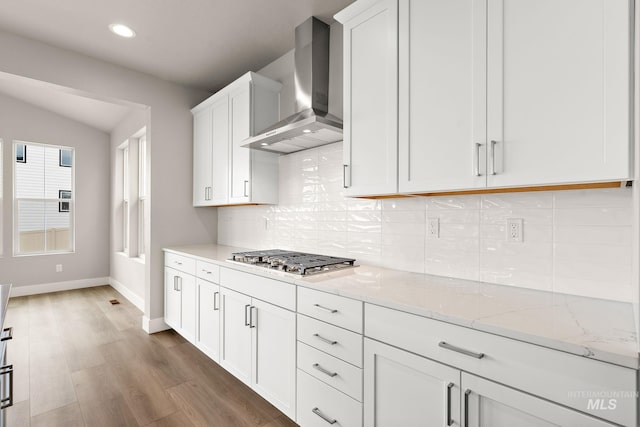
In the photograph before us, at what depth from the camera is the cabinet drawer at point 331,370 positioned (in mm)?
1506

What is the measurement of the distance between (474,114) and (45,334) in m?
4.49

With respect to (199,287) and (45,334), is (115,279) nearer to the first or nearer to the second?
(45,334)

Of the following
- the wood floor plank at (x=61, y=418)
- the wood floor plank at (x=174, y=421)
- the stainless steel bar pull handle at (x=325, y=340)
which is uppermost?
the stainless steel bar pull handle at (x=325, y=340)

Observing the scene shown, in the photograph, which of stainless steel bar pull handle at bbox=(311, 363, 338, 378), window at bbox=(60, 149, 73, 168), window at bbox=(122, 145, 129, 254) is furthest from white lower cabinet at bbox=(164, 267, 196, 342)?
window at bbox=(60, 149, 73, 168)

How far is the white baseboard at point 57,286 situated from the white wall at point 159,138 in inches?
116

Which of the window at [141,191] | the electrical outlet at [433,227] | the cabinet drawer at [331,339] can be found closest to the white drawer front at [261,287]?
the cabinet drawer at [331,339]

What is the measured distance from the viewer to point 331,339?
5.30 ft

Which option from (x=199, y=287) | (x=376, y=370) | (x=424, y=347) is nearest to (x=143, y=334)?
(x=199, y=287)

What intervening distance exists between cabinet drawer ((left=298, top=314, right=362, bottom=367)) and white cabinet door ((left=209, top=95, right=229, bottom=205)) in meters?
1.79

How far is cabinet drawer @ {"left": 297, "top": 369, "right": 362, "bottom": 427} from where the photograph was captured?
1523mm

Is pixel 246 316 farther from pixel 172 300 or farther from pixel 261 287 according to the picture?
pixel 172 300

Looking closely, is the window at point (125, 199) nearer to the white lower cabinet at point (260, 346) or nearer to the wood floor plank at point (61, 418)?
the wood floor plank at point (61, 418)

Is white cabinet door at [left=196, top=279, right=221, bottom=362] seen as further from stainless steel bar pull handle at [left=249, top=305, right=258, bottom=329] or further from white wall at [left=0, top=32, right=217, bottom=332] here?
white wall at [left=0, top=32, right=217, bottom=332]

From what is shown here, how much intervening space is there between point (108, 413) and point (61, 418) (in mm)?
271
